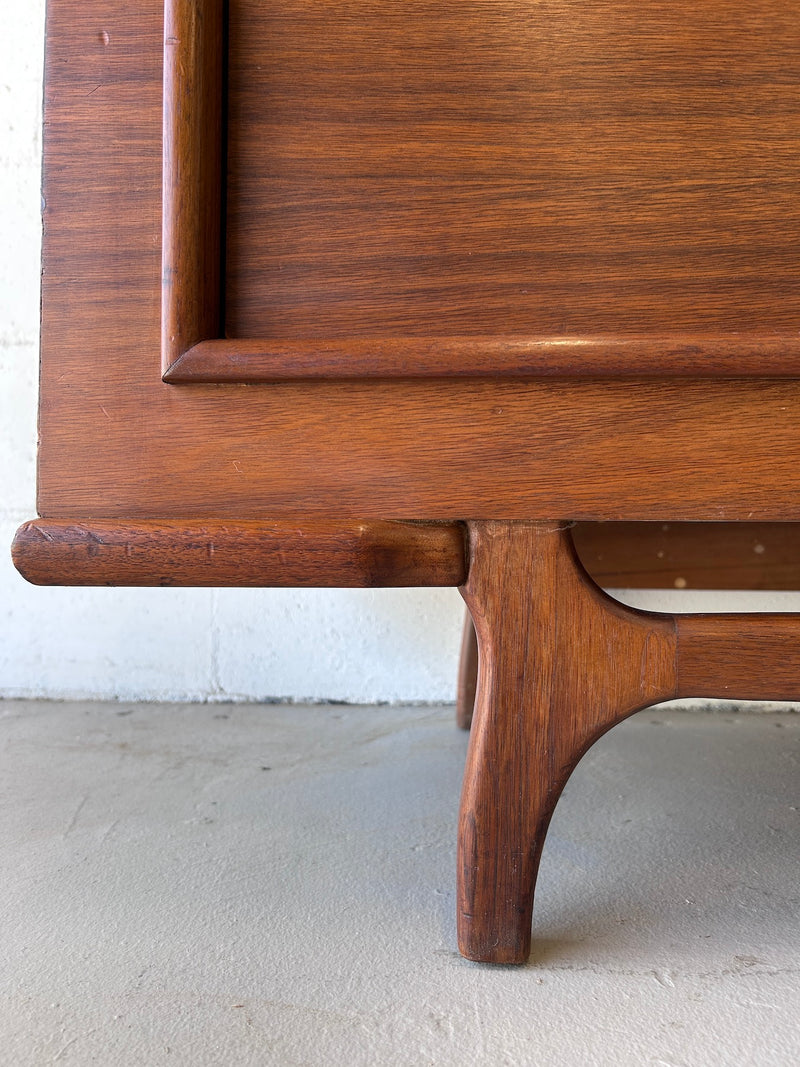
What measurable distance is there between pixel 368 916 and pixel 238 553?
0.84 ft

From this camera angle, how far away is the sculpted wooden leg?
18.7 inches

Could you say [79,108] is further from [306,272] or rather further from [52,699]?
[52,699]

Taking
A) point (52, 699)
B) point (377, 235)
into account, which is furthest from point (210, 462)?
point (52, 699)

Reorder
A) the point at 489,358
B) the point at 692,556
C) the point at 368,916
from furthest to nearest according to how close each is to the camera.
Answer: the point at 692,556, the point at 368,916, the point at 489,358

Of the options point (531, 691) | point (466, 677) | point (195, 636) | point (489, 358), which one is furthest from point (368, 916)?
point (195, 636)

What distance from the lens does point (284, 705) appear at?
119 centimetres

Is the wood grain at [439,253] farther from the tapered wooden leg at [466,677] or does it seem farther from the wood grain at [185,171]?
the tapered wooden leg at [466,677]

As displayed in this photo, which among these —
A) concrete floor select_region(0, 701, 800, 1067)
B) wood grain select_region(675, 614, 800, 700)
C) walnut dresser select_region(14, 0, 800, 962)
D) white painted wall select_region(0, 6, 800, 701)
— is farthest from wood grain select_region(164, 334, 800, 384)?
white painted wall select_region(0, 6, 800, 701)

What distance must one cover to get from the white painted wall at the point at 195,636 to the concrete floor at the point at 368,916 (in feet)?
0.93

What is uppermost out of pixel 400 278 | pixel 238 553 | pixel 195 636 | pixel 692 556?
pixel 400 278

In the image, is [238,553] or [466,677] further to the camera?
[466,677]

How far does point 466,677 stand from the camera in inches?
39.9

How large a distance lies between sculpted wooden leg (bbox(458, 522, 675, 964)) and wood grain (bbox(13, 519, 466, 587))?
0.04m

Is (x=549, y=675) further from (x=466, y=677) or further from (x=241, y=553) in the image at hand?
(x=466, y=677)
